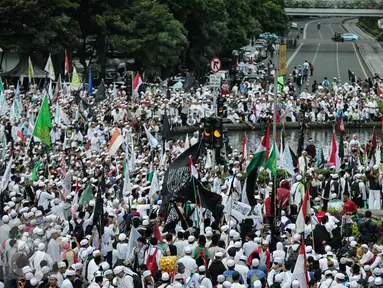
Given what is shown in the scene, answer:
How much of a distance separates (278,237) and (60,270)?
175 inches

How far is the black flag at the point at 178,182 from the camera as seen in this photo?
23.1 metres

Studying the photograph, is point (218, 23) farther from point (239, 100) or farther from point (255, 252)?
point (255, 252)

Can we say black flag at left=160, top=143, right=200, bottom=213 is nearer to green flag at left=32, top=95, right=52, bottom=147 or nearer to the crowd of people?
the crowd of people

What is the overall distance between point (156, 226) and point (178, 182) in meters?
2.55

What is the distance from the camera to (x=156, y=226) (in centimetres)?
2086

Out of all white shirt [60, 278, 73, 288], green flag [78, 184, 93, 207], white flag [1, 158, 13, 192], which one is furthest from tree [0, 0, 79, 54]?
white shirt [60, 278, 73, 288]

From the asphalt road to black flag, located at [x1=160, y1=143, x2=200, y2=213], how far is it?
1619 inches

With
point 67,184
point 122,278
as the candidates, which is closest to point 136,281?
point 122,278

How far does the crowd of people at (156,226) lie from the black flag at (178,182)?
0.20 meters

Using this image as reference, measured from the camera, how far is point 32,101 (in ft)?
141

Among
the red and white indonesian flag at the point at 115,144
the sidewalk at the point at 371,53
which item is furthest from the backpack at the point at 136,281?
the sidewalk at the point at 371,53

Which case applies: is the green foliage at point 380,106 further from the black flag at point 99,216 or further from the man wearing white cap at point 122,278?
the man wearing white cap at point 122,278

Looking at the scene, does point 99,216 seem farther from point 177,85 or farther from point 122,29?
point 122,29

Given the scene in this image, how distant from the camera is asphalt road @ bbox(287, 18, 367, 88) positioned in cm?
7241
